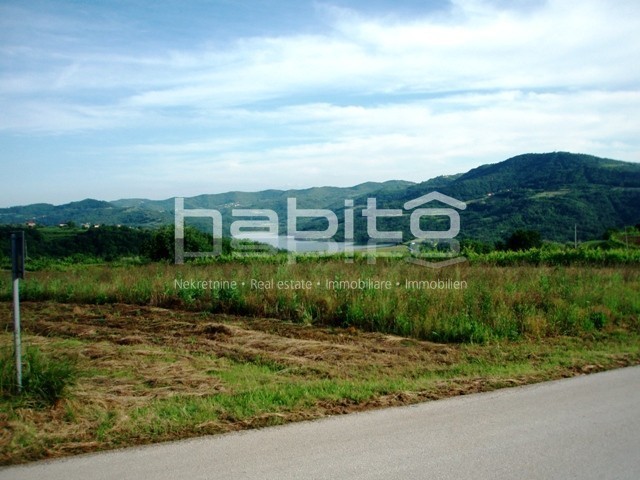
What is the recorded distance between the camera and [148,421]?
579cm

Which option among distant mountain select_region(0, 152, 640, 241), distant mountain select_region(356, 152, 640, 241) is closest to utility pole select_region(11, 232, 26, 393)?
distant mountain select_region(0, 152, 640, 241)

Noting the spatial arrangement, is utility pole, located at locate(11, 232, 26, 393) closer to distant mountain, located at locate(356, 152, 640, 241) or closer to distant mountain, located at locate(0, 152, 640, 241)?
distant mountain, located at locate(0, 152, 640, 241)

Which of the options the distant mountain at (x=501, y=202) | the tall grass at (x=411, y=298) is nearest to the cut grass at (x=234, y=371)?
the tall grass at (x=411, y=298)

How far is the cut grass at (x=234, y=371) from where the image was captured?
5.69 m

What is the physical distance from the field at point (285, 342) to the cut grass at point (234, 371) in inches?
1.3

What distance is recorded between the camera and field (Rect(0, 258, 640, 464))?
6.02 meters

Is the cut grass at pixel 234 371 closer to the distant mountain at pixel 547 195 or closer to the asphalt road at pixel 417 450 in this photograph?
the asphalt road at pixel 417 450

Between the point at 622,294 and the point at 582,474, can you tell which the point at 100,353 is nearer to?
the point at 582,474

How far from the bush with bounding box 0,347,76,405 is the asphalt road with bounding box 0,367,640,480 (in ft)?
5.32

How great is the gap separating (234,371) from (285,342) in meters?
1.91

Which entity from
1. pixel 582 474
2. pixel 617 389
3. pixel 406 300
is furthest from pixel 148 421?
pixel 406 300

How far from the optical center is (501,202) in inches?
2704

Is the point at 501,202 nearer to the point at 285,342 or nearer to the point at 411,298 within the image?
the point at 411,298

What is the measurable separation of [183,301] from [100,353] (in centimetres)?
509
